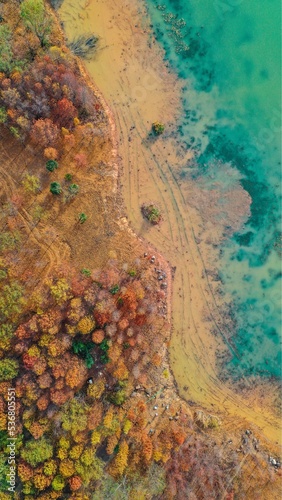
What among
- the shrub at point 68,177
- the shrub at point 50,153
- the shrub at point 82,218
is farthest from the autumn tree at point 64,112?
the shrub at point 82,218

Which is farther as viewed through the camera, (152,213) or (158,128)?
(158,128)

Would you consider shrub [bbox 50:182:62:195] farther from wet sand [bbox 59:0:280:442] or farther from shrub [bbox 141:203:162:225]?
shrub [bbox 141:203:162:225]

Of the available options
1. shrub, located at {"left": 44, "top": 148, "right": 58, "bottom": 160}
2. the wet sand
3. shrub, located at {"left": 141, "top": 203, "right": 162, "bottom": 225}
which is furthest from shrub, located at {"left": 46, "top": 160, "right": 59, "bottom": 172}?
shrub, located at {"left": 141, "top": 203, "right": 162, "bottom": 225}

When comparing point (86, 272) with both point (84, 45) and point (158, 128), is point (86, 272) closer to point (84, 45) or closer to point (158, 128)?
Answer: point (158, 128)

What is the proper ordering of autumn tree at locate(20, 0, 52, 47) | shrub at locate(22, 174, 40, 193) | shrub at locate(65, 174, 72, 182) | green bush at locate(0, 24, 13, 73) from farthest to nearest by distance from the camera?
shrub at locate(65, 174, 72, 182)
shrub at locate(22, 174, 40, 193)
green bush at locate(0, 24, 13, 73)
autumn tree at locate(20, 0, 52, 47)

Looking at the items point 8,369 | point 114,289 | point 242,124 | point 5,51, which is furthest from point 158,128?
point 8,369

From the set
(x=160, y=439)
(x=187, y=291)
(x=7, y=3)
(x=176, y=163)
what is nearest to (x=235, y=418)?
(x=160, y=439)

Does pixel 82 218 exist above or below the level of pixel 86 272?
above
